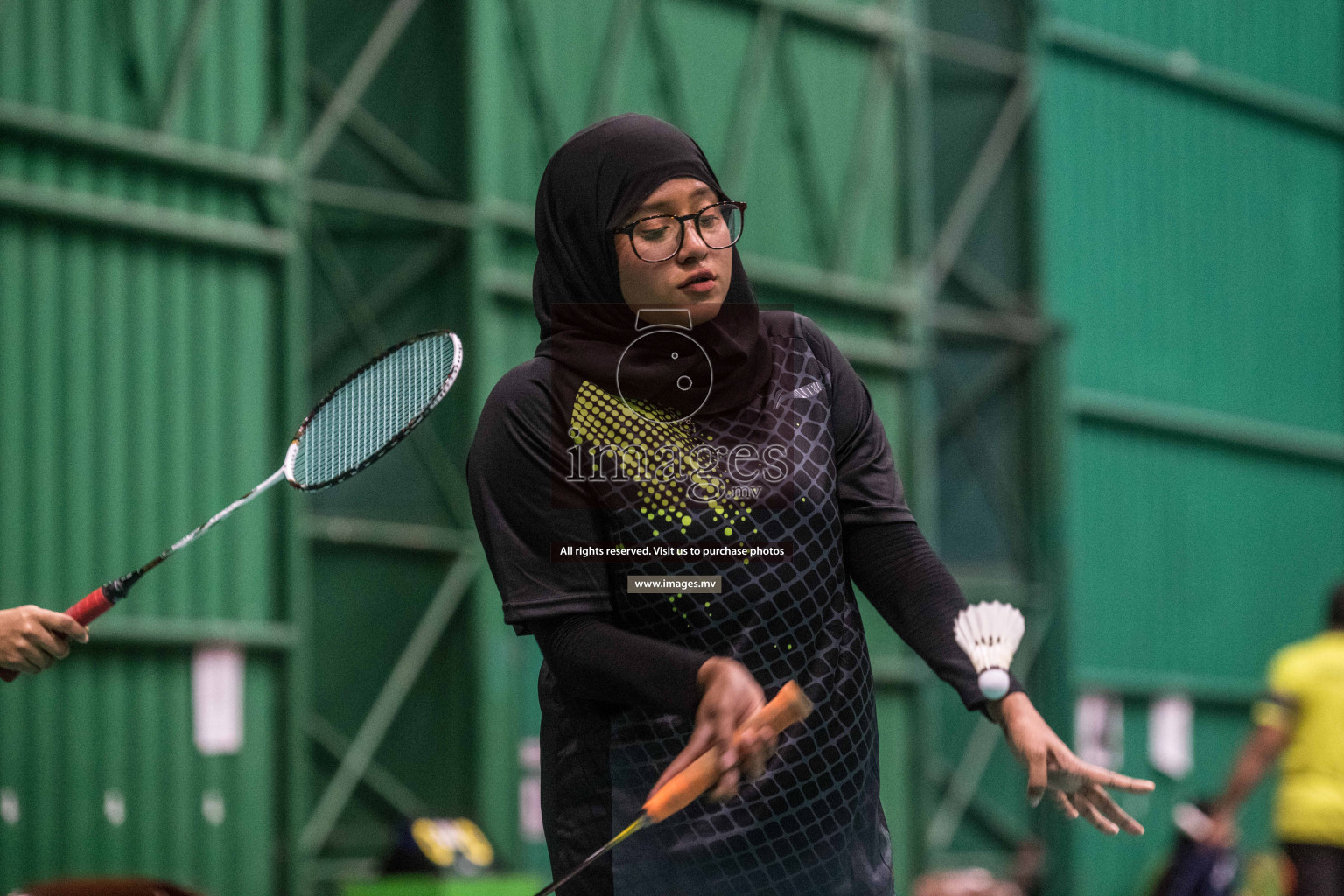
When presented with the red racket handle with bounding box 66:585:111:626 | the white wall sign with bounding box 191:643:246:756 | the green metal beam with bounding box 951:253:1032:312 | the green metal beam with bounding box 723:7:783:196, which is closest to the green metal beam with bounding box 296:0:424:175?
the green metal beam with bounding box 723:7:783:196

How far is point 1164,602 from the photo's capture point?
1305cm

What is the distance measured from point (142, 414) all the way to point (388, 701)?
1970 millimetres

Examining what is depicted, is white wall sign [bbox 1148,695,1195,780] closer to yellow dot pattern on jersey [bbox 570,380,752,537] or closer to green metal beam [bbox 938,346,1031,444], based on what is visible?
green metal beam [bbox 938,346,1031,444]

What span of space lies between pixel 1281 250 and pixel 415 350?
12.8m

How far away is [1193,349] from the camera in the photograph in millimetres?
13500

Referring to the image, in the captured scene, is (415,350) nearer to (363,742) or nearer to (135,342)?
(135,342)

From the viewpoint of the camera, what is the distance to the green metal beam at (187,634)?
7.81 metres

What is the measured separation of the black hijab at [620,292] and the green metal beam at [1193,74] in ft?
36.8

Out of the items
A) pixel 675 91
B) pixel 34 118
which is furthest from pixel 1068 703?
pixel 34 118

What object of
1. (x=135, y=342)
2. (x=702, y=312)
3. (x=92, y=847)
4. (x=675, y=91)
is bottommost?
(x=92, y=847)

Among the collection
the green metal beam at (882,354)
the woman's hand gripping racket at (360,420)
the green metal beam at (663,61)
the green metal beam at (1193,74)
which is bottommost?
the woman's hand gripping racket at (360,420)

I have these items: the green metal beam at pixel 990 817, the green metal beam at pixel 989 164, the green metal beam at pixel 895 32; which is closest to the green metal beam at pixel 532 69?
the green metal beam at pixel 895 32

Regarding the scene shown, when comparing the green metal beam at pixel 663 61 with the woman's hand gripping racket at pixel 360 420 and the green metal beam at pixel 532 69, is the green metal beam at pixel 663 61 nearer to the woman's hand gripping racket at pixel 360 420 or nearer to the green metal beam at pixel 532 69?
the green metal beam at pixel 532 69

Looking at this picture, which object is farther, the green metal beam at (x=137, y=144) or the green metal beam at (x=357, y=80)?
the green metal beam at (x=357, y=80)
